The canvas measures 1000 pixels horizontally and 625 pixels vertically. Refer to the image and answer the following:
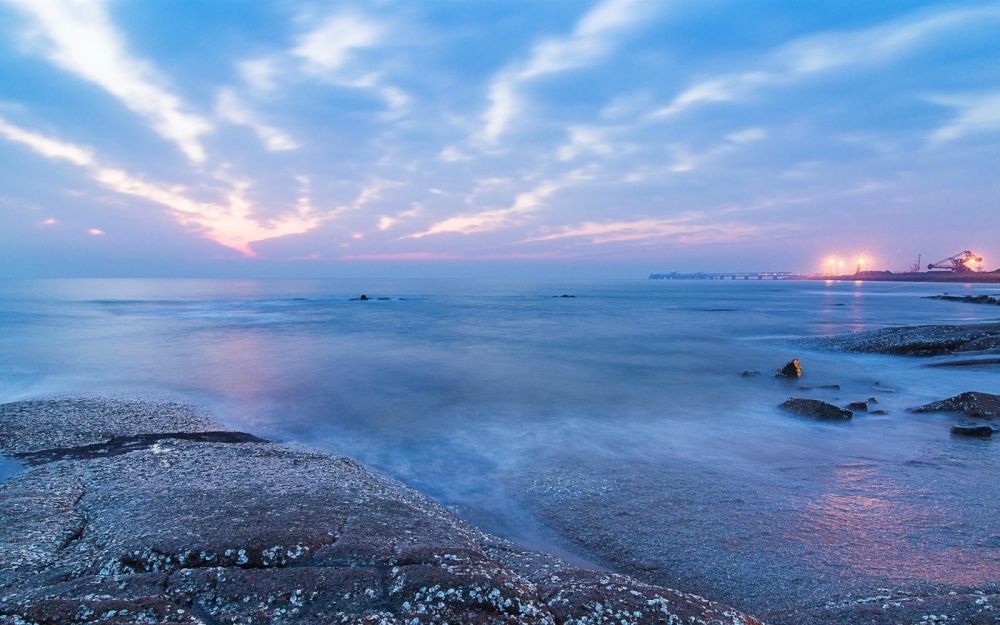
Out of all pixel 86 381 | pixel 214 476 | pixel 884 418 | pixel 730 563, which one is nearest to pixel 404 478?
pixel 214 476

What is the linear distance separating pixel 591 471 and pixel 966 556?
4.57m

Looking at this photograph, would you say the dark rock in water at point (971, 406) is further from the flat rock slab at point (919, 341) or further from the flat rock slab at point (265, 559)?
the flat rock slab at point (265, 559)

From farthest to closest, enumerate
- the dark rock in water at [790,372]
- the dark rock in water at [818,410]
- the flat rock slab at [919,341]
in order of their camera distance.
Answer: the flat rock slab at [919,341]
the dark rock in water at [790,372]
the dark rock in water at [818,410]

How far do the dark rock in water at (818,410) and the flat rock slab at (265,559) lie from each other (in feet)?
28.7

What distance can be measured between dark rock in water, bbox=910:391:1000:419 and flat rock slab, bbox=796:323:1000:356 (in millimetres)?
9412

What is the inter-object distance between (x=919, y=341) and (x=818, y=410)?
12895mm

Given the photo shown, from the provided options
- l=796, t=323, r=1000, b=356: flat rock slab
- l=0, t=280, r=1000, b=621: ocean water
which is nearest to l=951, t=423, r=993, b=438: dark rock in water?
l=0, t=280, r=1000, b=621: ocean water

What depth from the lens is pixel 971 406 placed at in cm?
1085

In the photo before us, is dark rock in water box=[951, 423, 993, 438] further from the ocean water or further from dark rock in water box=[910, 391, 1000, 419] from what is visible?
dark rock in water box=[910, 391, 1000, 419]

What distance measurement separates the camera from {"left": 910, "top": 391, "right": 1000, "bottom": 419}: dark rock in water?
417 inches

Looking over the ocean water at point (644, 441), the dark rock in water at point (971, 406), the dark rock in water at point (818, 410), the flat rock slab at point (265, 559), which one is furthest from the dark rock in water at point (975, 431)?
the flat rock slab at point (265, 559)

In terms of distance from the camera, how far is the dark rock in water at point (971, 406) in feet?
34.8

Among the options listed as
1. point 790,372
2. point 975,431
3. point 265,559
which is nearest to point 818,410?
point 975,431

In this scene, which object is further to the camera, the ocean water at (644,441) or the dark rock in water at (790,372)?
the dark rock in water at (790,372)
